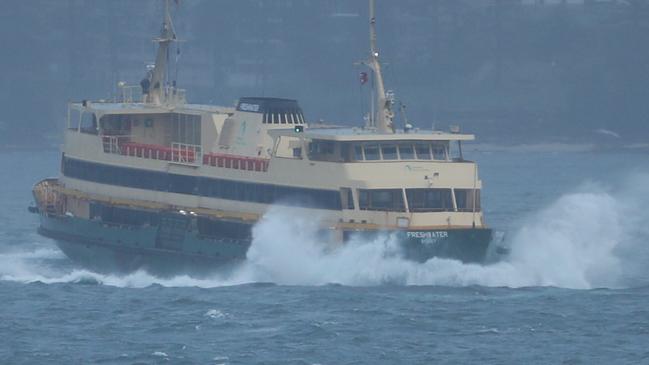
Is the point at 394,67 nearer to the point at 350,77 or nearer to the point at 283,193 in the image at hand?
the point at 350,77

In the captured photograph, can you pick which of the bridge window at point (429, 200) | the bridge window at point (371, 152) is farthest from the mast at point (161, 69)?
the bridge window at point (429, 200)

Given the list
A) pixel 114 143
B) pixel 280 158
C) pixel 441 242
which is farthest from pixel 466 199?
pixel 114 143

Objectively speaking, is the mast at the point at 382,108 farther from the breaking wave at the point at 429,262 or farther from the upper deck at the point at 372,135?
the breaking wave at the point at 429,262

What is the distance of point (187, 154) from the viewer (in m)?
59.5

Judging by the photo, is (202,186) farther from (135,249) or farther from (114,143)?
(114,143)

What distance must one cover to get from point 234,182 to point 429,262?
7.13 meters

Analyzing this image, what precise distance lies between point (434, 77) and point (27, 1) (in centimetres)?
3387

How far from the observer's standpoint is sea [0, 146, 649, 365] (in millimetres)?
45500

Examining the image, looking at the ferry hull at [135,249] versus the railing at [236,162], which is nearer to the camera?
the ferry hull at [135,249]

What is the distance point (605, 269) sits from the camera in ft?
186

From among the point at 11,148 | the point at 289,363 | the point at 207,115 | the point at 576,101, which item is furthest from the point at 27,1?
the point at 289,363

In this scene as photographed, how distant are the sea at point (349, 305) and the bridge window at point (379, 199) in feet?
4.10

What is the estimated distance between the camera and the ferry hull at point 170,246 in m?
53.3

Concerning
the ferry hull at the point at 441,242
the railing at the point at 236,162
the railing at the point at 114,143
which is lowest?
the ferry hull at the point at 441,242
